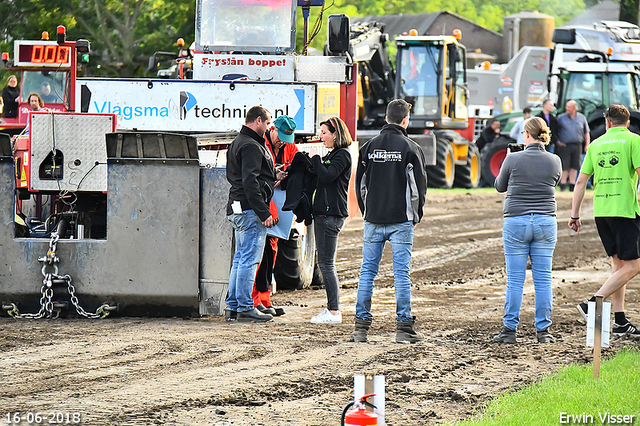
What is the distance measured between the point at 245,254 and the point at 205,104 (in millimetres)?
2548

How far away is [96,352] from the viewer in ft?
24.2

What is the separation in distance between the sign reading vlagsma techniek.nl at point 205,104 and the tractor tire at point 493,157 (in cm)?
1550

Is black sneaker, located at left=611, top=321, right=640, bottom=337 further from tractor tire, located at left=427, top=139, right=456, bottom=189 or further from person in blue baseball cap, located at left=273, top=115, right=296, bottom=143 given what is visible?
tractor tire, located at left=427, top=139, right=456, bottom=189

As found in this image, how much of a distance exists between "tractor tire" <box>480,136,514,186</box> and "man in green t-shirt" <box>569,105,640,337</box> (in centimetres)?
1703

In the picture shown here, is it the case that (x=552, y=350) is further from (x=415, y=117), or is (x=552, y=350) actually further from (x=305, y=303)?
(x=415, y=117)

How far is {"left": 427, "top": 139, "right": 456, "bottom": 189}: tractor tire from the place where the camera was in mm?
24609

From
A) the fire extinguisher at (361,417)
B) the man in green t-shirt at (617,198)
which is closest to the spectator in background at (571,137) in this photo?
the man in green t-shirt at (617,198)

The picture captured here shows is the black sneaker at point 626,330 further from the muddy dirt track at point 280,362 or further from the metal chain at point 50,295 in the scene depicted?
the metal chain at point 50,295

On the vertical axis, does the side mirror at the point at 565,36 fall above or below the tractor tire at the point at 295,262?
above

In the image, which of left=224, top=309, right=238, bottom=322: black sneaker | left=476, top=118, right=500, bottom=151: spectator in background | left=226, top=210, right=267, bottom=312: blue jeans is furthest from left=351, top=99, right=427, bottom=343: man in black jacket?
left=476, top=118, right=500, bottom=151: spectator in background

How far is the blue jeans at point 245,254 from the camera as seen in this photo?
8781 millimetres

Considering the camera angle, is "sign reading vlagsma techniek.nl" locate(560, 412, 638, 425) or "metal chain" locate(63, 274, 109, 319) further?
"metal chain" locate(63, 274, 109, 319)

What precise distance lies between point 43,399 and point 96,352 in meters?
1.42

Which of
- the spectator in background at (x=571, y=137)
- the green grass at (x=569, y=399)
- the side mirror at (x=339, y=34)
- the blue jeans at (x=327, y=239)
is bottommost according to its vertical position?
the green grass at (x=569, y=399)
